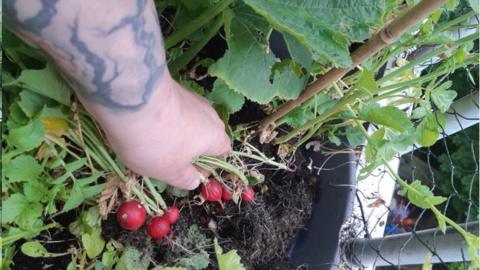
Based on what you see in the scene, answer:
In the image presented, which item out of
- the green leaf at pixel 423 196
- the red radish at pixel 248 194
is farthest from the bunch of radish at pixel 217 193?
the green leaf at pixel 423 196

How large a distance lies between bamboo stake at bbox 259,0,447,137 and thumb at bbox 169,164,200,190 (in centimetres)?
14

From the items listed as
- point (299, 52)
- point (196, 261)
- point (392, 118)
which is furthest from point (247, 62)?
point (196, 261)

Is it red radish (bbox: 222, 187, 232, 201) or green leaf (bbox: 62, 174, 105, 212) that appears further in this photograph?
red radish (bbox: 222, 187, 232, 201)

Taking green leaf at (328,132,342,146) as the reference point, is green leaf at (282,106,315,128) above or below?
above

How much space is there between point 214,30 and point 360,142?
0.28 metres

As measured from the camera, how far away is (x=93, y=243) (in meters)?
0.63

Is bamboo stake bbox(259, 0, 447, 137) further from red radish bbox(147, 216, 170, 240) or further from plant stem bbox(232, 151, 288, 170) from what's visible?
red radish bbox(147, 216, 170, 240)

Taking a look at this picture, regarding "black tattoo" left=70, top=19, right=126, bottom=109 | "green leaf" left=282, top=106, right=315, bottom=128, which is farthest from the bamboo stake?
"black tattoo" left=70, top=19, right=126, bottom=109

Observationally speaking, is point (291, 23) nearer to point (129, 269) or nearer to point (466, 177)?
point (129, 269)

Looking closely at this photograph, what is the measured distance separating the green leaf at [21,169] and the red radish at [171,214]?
0.56 ft

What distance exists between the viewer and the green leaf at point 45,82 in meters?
0.50

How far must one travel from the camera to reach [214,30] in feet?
1.90

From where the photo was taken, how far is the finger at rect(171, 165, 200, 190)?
0.59 m

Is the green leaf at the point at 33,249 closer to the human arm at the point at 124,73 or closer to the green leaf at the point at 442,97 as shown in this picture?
the human arm at the point at 124,73
